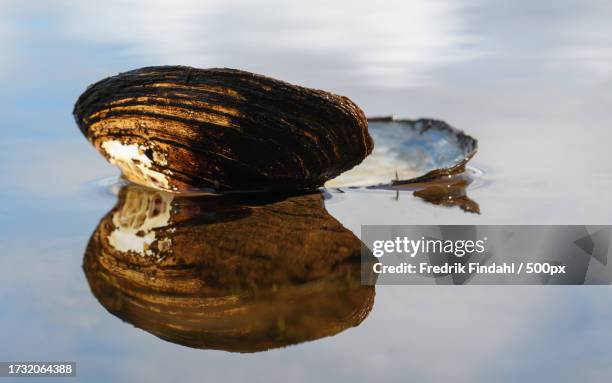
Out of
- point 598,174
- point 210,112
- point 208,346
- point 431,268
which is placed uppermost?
point 210,112

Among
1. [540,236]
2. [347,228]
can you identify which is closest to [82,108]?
[347,228]

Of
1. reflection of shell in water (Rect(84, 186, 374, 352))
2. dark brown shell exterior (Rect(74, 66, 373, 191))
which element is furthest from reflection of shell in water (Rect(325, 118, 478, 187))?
reflection of shell in water (Rect(84, 186, 374, 352))

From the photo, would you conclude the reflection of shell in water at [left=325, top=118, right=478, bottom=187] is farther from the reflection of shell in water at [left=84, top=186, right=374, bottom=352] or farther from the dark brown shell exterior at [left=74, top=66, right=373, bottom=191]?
the reflection of shell in water at [left=84, top=186, right=374, bottom=352]

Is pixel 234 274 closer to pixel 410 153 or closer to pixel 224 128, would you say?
pixel 224 128

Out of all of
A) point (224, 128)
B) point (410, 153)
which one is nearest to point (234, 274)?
point (224, 128)

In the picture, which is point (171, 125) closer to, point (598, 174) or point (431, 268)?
point (431, 268)

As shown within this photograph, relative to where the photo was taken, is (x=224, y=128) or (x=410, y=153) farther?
(x=410, y=153)
